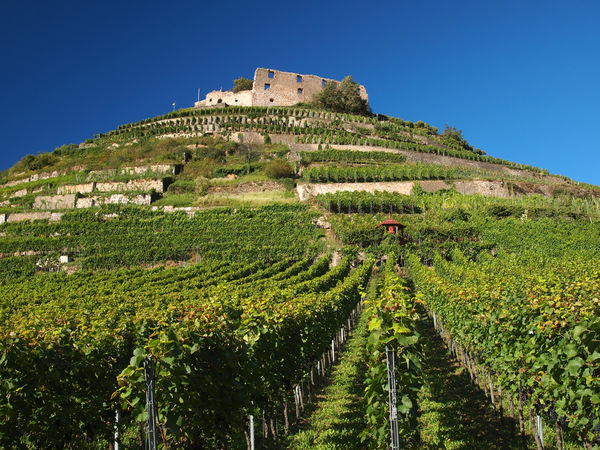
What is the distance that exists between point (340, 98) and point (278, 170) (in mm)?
29796

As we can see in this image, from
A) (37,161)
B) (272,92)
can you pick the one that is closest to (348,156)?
(272,92)

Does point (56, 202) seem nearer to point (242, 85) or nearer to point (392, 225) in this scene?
point (392, 225)

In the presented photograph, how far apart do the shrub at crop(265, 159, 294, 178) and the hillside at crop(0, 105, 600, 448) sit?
176mm

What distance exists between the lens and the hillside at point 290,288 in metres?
4.66

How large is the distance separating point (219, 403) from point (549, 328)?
3.74m

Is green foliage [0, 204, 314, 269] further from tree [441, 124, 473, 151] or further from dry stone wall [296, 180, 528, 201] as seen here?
tree [441, 124, 473, 151]

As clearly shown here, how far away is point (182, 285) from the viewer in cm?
2284

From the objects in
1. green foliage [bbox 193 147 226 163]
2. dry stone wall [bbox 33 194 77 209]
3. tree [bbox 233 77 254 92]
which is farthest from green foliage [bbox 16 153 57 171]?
tree [bbox 233 77 254 92]

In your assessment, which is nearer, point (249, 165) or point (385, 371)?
point (385, 371)

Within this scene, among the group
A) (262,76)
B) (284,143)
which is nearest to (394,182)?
(284,143)

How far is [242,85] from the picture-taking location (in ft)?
252

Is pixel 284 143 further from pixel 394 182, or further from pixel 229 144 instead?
pixel 394 182

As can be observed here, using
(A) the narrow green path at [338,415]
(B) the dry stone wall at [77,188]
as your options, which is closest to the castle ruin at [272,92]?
(B) the dry stone wall at [77,188]

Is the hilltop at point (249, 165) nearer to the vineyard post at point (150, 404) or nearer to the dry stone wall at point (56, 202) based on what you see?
the dry stone wall at point (56, 202)
